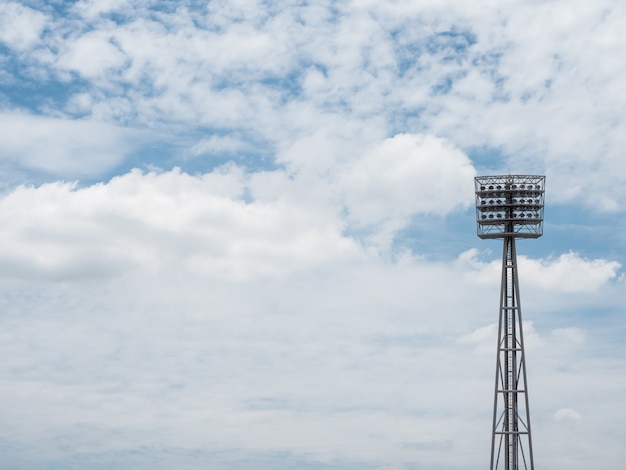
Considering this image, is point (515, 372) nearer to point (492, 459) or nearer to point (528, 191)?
point (492, 459)

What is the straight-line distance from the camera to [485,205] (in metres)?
130

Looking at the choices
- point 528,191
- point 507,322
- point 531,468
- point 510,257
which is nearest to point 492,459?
point 531,468

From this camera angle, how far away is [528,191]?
130 meters

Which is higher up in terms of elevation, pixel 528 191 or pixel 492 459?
pixel 528 191

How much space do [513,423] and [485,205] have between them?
28.9m

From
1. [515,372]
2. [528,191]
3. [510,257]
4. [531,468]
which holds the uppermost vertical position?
[528,191]

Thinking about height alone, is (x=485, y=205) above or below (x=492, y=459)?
above

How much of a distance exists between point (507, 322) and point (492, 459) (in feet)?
58.7

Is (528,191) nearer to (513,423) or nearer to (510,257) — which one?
(510,257)

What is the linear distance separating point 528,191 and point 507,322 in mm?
17788

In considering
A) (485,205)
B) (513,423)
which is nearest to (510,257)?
(485,205)

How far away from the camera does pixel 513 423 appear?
412ft

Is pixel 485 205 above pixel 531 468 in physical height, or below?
above

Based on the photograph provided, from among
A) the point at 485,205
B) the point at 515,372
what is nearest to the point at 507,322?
the point at 515,372
